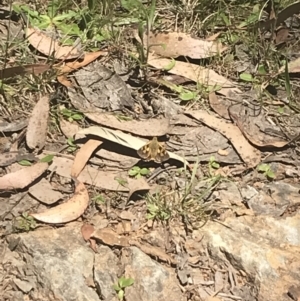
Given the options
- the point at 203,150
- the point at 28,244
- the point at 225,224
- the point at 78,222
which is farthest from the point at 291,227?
the point at 28,244

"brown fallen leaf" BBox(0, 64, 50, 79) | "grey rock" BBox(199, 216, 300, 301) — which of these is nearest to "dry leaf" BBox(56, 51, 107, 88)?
"brown fallen leaf" BBox(0, 64, 50, 79)

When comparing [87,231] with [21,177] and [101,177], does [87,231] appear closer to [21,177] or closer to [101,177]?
[101,177]

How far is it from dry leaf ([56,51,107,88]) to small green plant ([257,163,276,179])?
996 mm

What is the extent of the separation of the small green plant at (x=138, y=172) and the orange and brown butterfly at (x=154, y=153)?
0.05 m

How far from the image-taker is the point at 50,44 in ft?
10.9

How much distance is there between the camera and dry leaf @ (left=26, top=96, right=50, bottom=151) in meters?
3.02

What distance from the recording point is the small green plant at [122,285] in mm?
2568

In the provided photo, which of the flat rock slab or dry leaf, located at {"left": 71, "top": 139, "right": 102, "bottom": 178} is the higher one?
dry leaf, located at {"left": 71, "top": 139, "right": 102, "bottom": 178}

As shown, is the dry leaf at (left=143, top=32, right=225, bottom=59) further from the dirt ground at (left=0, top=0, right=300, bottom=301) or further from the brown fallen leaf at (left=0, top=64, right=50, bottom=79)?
the brown fallen leaf at (left=0, top=64, right=50, bottom=79)

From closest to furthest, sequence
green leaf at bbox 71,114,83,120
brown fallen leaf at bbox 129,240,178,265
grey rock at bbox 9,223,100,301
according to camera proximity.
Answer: grey rock at bbox 9,223,100,301 → brown fallen leaf at bbox 129,240,178,265 → green leaf at bbox 71,114,83,120

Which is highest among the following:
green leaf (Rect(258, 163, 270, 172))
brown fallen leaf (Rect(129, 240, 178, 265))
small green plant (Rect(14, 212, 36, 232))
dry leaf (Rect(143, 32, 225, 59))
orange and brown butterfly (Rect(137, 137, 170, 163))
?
dry leaf (Rect(143, 32, 225, 59))

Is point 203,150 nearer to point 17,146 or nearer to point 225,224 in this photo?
point 225,224

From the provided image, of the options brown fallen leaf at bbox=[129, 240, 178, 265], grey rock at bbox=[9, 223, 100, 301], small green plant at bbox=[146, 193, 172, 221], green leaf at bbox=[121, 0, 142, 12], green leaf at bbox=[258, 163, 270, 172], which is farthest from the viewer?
green leaf at bbox=[121, 0, 142, 12]

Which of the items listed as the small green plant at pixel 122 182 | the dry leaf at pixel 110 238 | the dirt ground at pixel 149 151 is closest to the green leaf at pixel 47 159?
the dirt ground at pixel 149 151
